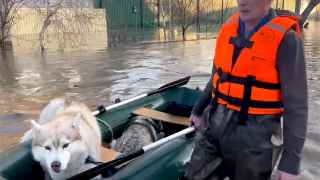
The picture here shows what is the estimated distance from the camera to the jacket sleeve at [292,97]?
213cm

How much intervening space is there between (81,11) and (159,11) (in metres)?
9.53

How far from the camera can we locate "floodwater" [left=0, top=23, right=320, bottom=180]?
21.7 ft

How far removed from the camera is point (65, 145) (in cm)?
309

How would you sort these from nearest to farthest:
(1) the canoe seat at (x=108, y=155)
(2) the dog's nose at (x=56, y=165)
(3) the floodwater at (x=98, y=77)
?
(2) the dog's nose at (x=56, y=165)
(1) the canoe seat at (x=108, y=155)
(3) the floodwater at (x=98, y=77)

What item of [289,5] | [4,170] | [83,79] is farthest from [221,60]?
[289,5]

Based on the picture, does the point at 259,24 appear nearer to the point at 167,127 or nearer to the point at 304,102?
the point at 304,102

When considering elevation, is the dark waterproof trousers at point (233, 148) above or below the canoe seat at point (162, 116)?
above

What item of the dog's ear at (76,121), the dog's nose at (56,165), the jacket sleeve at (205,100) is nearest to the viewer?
the jacket sleeve at (205,100)

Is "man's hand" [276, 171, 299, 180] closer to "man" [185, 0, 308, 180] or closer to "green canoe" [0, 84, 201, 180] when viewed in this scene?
"man" [185, 0, 308, 180]

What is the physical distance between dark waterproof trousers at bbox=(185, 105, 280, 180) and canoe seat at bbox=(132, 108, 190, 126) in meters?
2.16

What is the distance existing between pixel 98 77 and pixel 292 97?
8824mm

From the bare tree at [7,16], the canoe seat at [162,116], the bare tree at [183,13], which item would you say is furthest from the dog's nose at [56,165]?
the bare tree at [183,13]

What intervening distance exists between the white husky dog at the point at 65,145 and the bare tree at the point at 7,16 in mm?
12187

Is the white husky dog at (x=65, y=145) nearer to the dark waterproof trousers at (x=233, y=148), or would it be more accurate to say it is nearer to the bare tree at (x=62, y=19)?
the dark waterproof trousers at (x=233, y=148)
